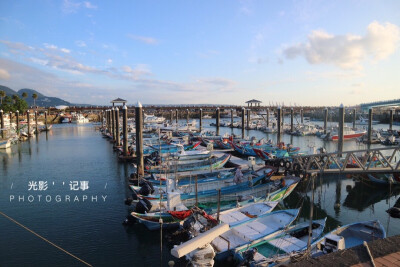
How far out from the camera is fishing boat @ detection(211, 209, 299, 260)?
12.8m

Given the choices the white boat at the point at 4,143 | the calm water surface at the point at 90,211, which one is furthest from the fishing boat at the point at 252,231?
the white boat at the point at 4,143

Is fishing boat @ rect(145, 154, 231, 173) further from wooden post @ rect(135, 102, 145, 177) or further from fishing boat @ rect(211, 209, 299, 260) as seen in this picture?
fishing boat @ rect(211, 209, 299, 260)

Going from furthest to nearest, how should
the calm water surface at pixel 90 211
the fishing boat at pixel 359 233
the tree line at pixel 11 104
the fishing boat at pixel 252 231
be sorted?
the tree line at pixel 11 104 < the calm water surface at pixel 90 211 < the fishing boat at pixel 359 233 < the fishing boat at pixel 252 231

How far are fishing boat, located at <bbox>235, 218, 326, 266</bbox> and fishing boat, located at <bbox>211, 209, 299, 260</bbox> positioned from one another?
0.99ft

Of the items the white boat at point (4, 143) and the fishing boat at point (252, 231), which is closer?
the fishing boat at point (252, 231)

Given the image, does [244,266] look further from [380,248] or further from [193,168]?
[193,168]

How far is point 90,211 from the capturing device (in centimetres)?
1934

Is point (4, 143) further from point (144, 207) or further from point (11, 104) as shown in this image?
point (11, 104)

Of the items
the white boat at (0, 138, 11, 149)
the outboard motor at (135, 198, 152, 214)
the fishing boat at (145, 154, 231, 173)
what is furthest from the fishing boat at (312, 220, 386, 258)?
the white boat at (0, 138, 11, 149)

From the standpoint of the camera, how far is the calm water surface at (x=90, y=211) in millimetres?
14148

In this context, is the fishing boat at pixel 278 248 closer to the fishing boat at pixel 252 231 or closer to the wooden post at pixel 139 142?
the fishing boat at pixel 252 231

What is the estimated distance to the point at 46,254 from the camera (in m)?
14.2

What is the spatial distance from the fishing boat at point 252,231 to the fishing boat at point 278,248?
0.30 meters

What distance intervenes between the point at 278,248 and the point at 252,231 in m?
1.71
